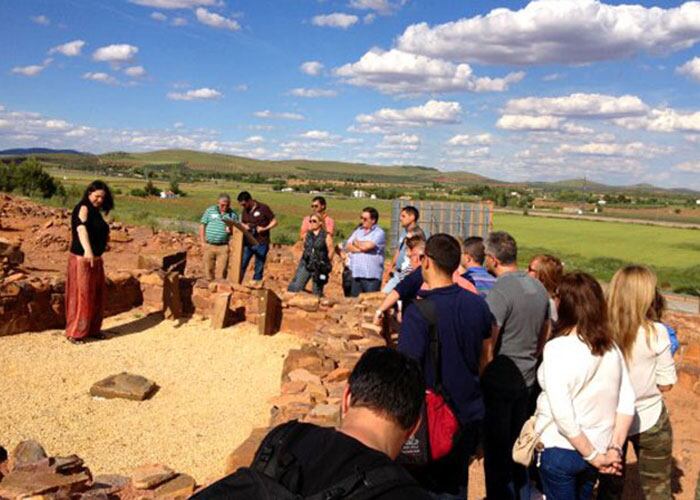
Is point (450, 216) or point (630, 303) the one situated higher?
point (630, 303)

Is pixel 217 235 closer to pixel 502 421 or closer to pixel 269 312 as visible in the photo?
pixel 269 312

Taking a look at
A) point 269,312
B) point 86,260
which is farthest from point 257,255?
point 86,260

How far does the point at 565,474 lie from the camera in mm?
3365

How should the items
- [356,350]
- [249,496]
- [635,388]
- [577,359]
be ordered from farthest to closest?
[356,350], [635,388], [577,359], [249,496]

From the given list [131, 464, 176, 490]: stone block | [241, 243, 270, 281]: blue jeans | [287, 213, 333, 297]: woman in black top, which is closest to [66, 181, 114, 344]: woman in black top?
[287, 213, 333, 297]: woman in black top

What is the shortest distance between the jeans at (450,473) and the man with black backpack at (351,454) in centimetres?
150

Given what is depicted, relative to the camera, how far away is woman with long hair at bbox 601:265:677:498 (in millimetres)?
3727

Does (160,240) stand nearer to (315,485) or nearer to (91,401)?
(91,401)

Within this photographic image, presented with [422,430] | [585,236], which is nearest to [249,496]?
[422,430]

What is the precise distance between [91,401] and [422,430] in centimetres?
481

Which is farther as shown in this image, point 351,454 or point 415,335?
point 415,335

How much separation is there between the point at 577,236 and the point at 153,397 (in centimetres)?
5285

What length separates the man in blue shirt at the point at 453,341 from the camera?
3420mm

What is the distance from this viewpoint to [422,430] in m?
2.95
